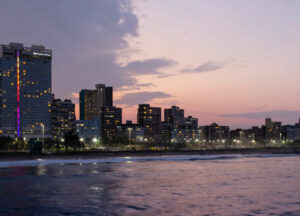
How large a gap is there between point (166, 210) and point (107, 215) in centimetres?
468

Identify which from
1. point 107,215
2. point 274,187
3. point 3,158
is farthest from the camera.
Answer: point 3,158

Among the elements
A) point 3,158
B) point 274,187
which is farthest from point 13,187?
point 3,158

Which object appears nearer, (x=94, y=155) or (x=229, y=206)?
(x=229, y=206)

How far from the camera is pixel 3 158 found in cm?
11431

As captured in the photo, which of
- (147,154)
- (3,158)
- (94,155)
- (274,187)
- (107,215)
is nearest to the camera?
(107,215)

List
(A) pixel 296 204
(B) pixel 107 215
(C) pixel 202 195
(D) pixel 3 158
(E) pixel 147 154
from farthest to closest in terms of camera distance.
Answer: (E) pixel 147 154 < (D) pixel 3 158 < (C) pixel 202 195 < (A) pixel 296 204 < (B) pixel 107 215

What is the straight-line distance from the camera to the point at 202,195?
3694 centimetres

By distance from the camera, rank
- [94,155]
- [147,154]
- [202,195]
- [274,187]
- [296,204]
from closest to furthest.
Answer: [296,204] < [202,195] < [274,187] < [94,155] < [147,154]

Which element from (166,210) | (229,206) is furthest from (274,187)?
(166,210)

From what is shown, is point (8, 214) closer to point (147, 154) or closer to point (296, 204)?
point (296, 204)

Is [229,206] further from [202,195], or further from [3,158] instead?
[3,158]

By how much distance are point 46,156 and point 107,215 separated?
323ft

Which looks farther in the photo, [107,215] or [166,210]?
[166,210]

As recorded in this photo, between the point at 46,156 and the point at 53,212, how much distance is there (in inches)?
3782
